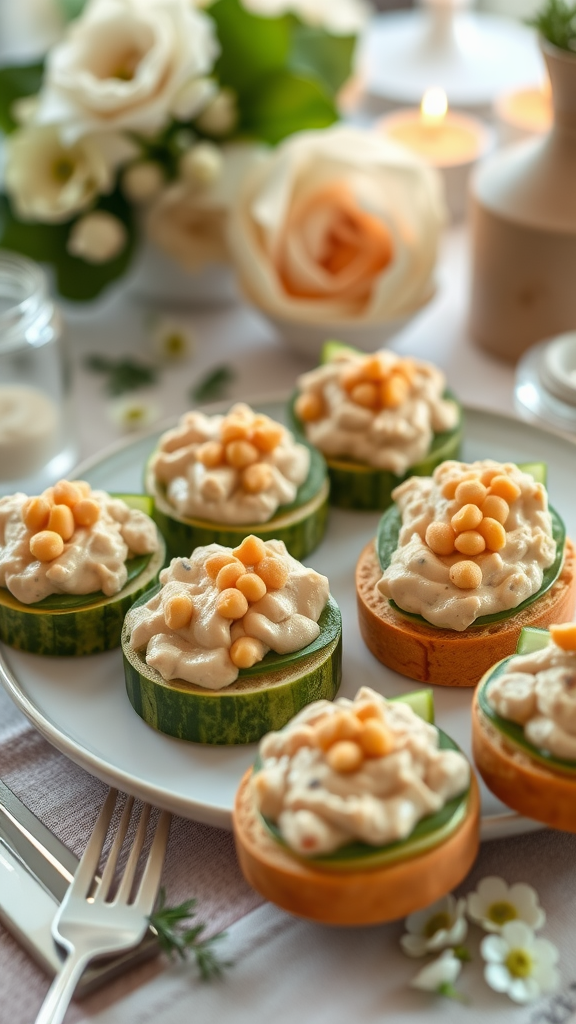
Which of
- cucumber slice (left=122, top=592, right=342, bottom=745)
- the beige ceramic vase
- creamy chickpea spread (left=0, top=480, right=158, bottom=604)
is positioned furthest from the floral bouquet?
cucumber slice (left=122, top=592, right=342, bottom=745)

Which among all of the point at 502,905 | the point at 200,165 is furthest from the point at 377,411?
the point at 502,905

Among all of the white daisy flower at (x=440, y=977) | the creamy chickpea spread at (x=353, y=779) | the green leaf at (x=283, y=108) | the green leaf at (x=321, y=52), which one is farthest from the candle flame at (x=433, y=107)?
the white daisy flower at (x=440, y=977)

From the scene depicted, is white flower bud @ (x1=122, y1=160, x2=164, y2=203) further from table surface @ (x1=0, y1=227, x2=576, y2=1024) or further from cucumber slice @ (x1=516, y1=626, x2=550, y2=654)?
cucumber slice @ (x1=516, y1=626, x2=550, y2=654)

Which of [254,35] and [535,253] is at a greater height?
[254,35]

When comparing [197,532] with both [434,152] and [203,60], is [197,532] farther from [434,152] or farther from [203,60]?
[434,152]

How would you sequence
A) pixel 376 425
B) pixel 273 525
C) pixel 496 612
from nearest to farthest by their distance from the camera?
1. pixel 496 612
2. pixel 273 525
3. pixel 376 425

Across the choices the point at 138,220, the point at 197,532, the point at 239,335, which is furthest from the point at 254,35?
the point at 197,532

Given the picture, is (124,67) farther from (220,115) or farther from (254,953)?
(254,953)

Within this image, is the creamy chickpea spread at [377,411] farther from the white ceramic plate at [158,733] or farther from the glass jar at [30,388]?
the glass jar at [30,388]
